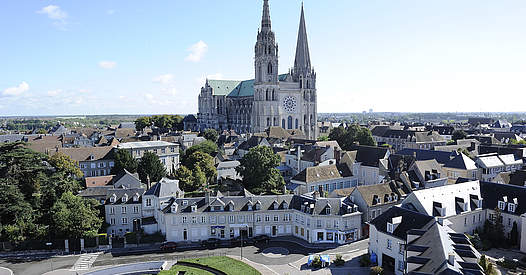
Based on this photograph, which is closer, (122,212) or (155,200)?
(155,200)

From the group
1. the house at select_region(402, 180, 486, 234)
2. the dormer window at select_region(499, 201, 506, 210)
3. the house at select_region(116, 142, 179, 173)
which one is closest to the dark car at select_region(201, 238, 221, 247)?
the house at select_region(402, 180, 486, 234)

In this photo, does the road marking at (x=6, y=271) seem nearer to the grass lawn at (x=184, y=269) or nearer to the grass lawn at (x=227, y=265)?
the grass lawn at (x=184, y=269)

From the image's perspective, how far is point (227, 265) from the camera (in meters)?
36.2

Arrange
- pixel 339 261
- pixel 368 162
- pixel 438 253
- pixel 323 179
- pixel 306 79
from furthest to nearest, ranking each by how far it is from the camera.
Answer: pixel 306 79 < pixel 368 162 < pixel 323 179 < pixel 339 261 < pixel 438 253

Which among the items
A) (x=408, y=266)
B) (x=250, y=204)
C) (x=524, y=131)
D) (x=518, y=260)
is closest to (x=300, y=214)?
(x=250, y=204)

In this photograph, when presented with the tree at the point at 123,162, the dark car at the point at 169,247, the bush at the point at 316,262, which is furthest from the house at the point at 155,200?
the tree at the point at 123,162

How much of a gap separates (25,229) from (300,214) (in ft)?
106

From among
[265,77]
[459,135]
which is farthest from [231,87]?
[459,135]

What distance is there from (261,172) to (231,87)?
94.3 m

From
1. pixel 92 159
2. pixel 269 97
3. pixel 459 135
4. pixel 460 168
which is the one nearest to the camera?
pixel 460 168

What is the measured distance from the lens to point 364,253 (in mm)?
38500

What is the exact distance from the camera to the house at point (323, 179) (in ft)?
184

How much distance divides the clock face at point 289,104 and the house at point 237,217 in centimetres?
8013

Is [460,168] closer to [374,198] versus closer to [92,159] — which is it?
[374,198]
